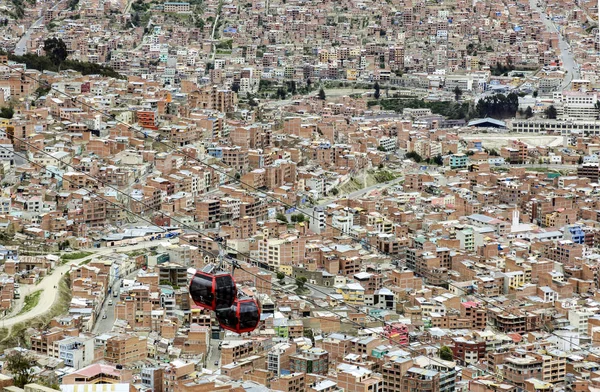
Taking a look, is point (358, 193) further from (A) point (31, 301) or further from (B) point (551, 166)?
(A) point (31, 301)

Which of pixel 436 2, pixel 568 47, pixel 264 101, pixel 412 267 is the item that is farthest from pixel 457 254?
pixel 436 2

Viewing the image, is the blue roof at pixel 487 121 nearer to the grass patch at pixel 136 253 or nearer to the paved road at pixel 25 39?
the paved road at pixel 25 39

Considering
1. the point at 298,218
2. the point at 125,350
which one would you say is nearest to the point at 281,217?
the point at 298,218

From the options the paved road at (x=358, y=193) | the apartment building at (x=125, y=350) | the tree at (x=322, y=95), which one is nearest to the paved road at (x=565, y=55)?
the tree at (x=322, y=95)

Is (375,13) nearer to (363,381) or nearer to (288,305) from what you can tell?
(288,305)

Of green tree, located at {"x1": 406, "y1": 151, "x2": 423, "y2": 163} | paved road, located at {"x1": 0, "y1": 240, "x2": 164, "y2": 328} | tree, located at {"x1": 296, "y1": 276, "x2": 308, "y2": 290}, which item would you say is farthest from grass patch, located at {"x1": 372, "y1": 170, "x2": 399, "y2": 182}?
tree, located at {"x1": 296, "y1": 276, "x2": 308, "y2": 290}

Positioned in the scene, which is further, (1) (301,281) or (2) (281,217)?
(2) (281,217)
